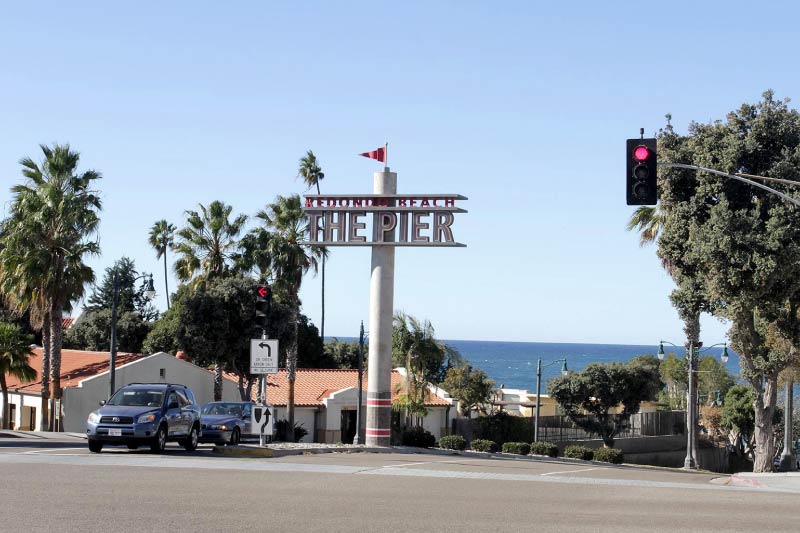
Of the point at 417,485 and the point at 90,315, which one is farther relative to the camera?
the point at 90,315

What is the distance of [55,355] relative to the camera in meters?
47.0

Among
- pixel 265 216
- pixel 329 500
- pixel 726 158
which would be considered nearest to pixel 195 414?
pixel 329 500

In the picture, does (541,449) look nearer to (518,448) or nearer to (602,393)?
(518,448)

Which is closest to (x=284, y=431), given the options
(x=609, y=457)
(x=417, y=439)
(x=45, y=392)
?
(x=417, y=439)

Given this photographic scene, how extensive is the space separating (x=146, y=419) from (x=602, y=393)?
43114mm

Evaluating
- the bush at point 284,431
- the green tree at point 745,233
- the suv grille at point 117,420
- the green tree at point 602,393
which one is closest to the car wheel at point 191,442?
the suv grille at point 117,420

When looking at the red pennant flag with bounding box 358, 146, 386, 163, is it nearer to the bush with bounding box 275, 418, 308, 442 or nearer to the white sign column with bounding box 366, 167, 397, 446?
the white sign column with bounding box 366, 167, 397, 446

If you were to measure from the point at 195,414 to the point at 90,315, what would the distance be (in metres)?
62.9

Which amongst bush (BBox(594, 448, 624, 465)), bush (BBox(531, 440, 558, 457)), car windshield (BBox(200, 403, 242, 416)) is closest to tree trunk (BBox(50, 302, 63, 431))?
car windshield (BBox(200, 403, 242, 416))

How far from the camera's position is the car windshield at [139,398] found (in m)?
A: 26.1

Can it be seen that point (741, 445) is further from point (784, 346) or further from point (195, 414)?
point (195, 414)

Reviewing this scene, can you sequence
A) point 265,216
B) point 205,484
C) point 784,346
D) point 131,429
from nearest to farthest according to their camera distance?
point 205,484
point 131,429
point 784,346
point 265,216

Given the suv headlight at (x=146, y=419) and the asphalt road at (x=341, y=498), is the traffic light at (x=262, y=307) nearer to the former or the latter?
the suv headlight at (x=146, y=419)

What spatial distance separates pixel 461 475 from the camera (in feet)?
74.1
